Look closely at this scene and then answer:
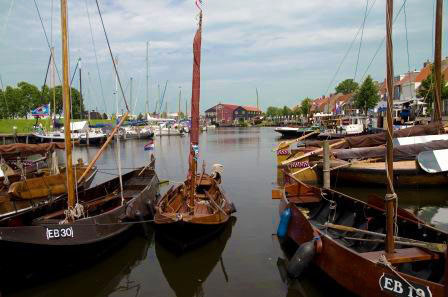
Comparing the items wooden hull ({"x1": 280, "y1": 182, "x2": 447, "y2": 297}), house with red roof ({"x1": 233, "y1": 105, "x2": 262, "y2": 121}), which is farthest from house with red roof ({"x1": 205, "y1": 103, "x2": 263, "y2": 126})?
wooden hull ({"x1": 280, "y1": 182, "x2": 447, "y2": 297})

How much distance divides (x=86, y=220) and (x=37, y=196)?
7031mm

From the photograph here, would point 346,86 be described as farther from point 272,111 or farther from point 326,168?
point 326,168

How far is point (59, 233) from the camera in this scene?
9680mm

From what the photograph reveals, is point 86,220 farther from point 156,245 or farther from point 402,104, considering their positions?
point 402,104

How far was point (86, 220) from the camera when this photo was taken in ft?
34.9

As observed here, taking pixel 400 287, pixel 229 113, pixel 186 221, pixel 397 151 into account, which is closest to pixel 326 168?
pixel 397 151

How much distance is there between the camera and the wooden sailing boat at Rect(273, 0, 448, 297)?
6.82 metres

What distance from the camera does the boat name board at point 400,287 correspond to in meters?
6.27

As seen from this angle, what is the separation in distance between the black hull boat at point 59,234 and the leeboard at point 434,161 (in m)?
13.6

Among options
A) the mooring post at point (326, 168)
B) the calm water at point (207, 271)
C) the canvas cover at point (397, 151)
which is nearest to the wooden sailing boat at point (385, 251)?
the calm water at point (207, 271)

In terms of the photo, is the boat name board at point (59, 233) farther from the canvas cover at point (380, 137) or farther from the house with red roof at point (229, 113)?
the house with red roof at point (229, 113)

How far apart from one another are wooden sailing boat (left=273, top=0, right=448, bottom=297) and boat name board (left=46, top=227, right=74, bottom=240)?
588 centimetres

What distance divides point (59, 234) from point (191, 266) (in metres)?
3.87

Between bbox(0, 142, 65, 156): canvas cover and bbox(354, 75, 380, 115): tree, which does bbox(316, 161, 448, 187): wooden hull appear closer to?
bbox(0, 142, 65, 156): canvas cover
